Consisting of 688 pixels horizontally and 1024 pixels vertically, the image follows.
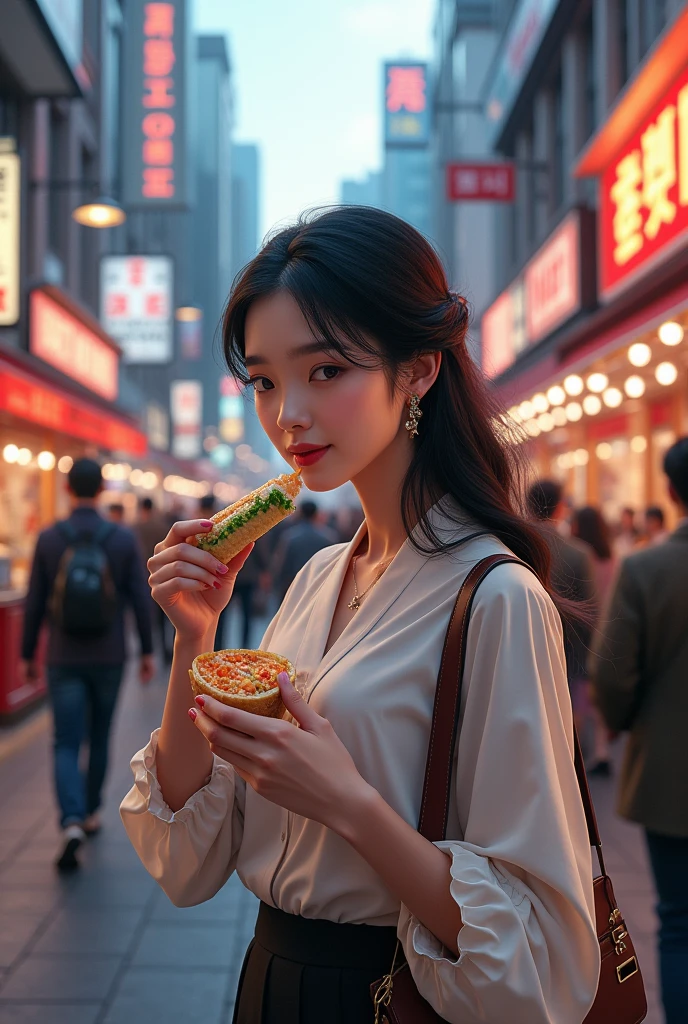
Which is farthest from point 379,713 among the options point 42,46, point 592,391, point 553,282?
point 553,282

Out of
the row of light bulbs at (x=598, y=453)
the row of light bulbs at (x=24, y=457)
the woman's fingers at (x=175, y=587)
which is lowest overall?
the woman's fingers at (x=175, y=587)

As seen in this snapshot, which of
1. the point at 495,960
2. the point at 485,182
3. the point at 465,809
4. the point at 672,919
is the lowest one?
the point at 672,919

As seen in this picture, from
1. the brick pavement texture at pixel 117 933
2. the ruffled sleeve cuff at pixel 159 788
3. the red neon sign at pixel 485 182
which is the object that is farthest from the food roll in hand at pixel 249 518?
the red neon sign at pixel 485 182

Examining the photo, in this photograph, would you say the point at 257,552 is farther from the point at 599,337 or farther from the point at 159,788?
the point at 159,788

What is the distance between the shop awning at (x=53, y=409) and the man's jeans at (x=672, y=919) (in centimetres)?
671

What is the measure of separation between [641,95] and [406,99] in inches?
952

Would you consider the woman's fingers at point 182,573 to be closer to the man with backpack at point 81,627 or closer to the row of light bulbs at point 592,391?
the man with backpack at point 81,627

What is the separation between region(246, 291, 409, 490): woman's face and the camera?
4.93 feet

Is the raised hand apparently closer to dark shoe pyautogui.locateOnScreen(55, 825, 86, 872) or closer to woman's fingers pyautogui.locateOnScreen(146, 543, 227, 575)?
woman's fingers pyautogui.locateOnScreen(146, 543, 227, 575)

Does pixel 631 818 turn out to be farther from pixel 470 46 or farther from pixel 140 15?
pixel 470 46

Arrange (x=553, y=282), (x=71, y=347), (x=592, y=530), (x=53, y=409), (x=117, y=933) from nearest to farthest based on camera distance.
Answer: (x=117, y=933)
(x=592, y=530)
(x=53, y=409)
(x=553, y=282)
(x=71, y=347)

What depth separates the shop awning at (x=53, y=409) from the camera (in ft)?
27.2

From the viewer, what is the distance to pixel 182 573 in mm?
1608

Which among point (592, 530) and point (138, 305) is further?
point (138, 305)
